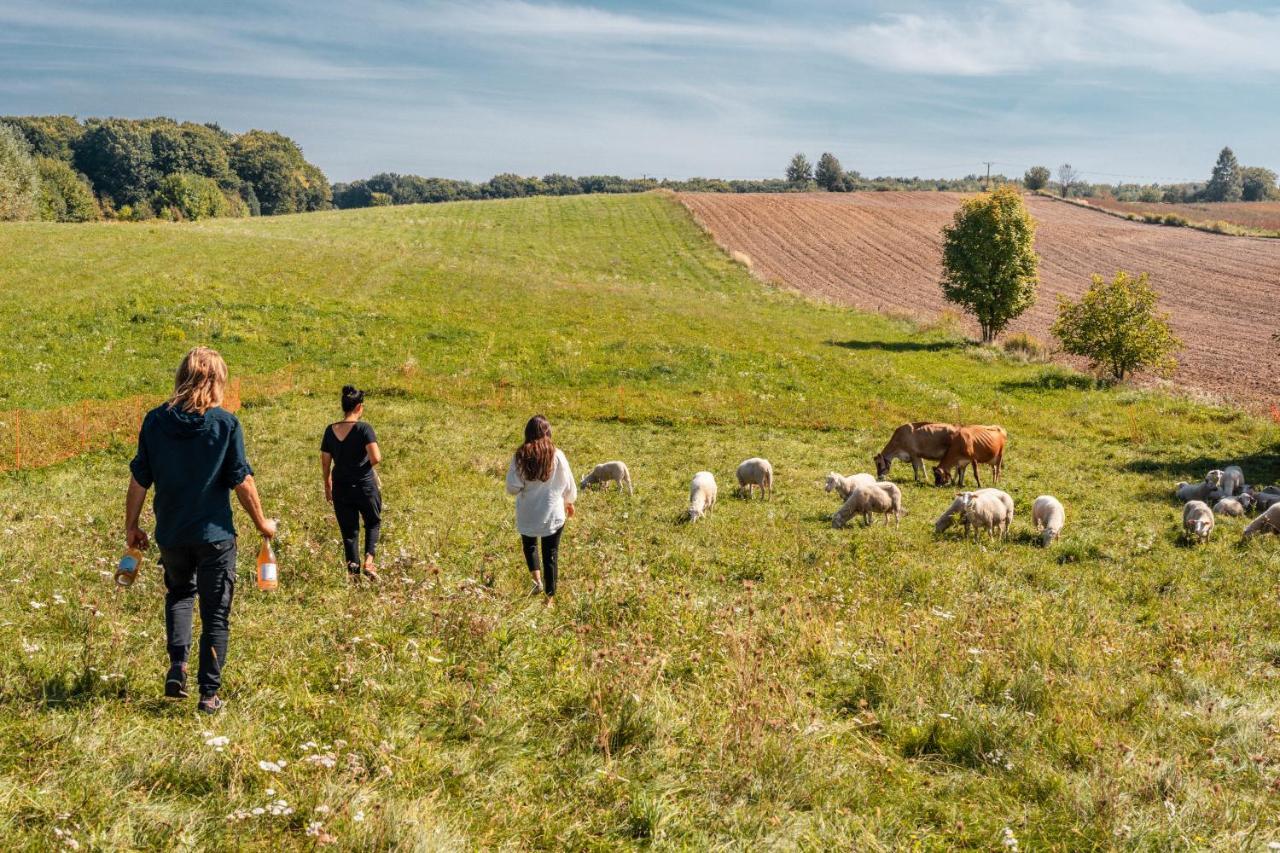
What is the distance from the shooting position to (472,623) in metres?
7.66

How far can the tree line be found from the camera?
365 ft

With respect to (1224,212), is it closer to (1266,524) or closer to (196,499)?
(1266,524)

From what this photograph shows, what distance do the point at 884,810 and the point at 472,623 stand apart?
3955 millimetres

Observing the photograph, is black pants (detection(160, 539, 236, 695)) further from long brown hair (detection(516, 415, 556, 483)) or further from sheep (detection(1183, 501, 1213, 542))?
sheep (detection(1183, 501, 1213, 542))

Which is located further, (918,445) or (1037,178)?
(1037,178)

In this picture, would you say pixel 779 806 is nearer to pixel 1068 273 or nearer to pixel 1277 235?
pixel 1068 273

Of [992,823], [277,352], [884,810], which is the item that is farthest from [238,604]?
[277,352]

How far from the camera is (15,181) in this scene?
86.0 m

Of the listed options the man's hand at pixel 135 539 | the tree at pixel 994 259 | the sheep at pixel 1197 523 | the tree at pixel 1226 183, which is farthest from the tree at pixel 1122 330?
the tree at pixel 1226 183

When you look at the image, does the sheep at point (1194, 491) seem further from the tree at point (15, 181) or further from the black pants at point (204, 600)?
the tree at point (15, 181)

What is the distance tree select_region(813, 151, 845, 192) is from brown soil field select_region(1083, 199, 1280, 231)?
39.5 meters

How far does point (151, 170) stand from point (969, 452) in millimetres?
155644

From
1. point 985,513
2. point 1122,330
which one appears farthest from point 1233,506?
point 1122,330

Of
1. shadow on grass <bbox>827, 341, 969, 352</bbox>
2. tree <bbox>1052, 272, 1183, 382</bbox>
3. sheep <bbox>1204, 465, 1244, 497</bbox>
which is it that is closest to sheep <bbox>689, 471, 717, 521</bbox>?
sheep <bbox>1204, 465, 1244, 497</bbox>
